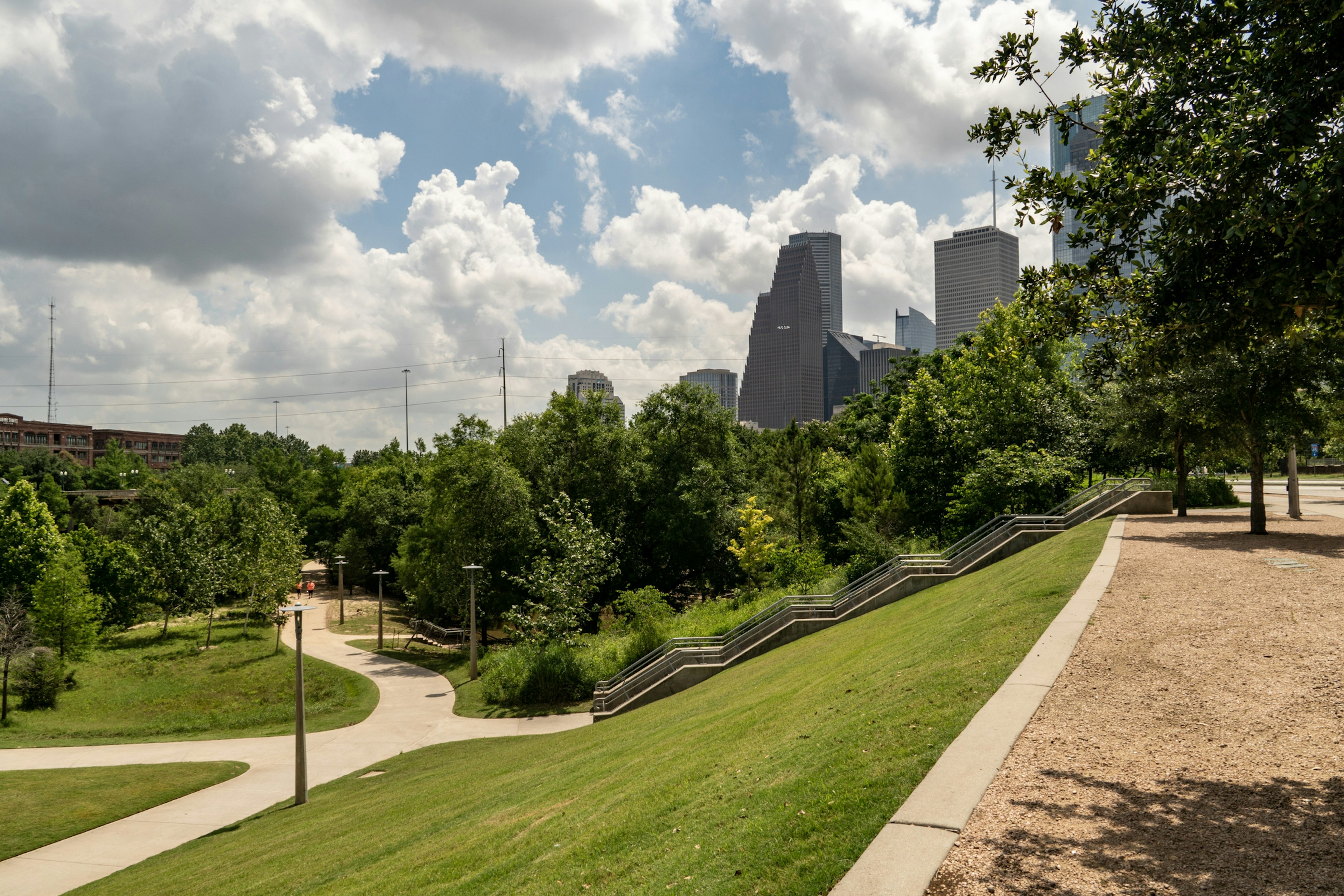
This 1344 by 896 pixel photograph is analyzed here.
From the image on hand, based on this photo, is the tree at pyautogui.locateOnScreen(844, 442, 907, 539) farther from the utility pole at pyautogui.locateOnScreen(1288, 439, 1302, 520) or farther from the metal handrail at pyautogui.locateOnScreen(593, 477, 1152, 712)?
the utility pole at pyautogui.locateOnScreen(1288, 439, 1302, 520)

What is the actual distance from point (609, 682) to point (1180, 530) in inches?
768

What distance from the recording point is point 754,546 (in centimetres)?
3928

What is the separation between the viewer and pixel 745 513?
Result: 131 feet

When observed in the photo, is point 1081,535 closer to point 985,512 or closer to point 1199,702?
point 985,512

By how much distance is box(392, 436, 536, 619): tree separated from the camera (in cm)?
4084

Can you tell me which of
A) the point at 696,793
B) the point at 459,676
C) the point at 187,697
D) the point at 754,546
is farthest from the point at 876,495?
the point at 187,697

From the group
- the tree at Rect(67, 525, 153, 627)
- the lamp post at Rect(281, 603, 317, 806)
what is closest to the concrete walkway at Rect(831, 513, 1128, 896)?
the lamp post at Rect(281, 603, 317, 806)

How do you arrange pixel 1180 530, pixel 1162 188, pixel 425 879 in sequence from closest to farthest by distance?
pixel 1162 188 < pixel 425 879 < pixel 1180 530

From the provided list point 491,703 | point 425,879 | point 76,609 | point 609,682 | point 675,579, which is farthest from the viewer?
point 675,579

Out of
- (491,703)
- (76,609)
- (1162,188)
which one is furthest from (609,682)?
(76,609)

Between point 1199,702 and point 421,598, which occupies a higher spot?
point 1199,702

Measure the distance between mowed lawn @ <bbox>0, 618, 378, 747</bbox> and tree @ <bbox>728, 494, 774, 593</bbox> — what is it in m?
19.1

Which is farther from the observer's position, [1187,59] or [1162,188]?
[1187,59]

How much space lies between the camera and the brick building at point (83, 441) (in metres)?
137
